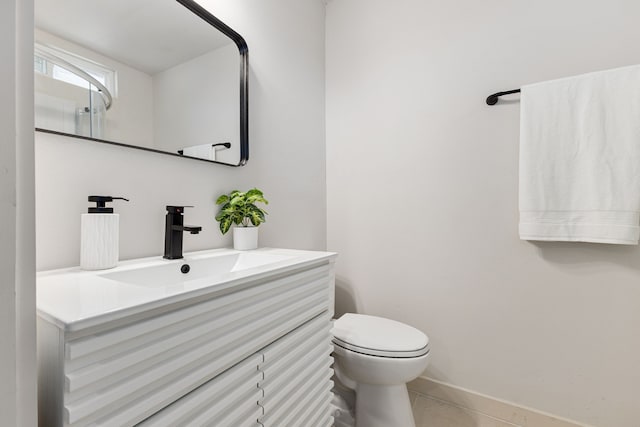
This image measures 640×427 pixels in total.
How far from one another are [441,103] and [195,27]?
1.18 metres

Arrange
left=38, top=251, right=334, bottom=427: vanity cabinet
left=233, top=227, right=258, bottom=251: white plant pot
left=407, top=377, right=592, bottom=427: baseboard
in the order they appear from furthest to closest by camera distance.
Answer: left=407, top=377, right=592, bottom=427: baseboard < left=233, top=227, right=258, bottom=251: white plant pot < left=38, top=251, right=334, bottom=427: vanity cabinet

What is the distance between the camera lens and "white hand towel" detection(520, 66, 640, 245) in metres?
1.11

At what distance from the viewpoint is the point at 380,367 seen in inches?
43.8

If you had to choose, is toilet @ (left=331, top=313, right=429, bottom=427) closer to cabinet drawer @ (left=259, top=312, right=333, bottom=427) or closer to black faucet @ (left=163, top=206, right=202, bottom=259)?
cabinet drawer @ (left=259, top=312, right=333, bottom=427)

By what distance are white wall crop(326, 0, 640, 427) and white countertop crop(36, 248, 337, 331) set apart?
40.0 inches

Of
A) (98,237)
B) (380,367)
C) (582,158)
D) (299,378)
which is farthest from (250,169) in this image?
(582,158)

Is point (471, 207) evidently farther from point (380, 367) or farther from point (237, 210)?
point (237, 210)

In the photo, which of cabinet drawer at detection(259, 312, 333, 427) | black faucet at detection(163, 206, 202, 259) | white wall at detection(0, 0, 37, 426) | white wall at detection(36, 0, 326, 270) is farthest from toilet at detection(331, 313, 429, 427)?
white wall at detection(0, 0, 37, 426)

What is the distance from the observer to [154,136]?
0.98 meters

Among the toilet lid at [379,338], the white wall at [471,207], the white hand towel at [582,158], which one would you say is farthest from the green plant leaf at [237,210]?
the white hand towel at [582,158]

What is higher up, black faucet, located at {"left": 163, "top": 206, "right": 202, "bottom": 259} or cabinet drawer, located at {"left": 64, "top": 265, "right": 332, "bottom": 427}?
black faucet, located at {"left": 163, "top": 206, "right": 202, "bottom": 259}

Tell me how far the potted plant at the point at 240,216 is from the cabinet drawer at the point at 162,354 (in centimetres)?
46

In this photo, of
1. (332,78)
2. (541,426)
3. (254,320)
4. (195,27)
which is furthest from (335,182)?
(541,426)

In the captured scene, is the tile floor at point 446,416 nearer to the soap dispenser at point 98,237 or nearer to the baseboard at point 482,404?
the baseboard at point 482,404
